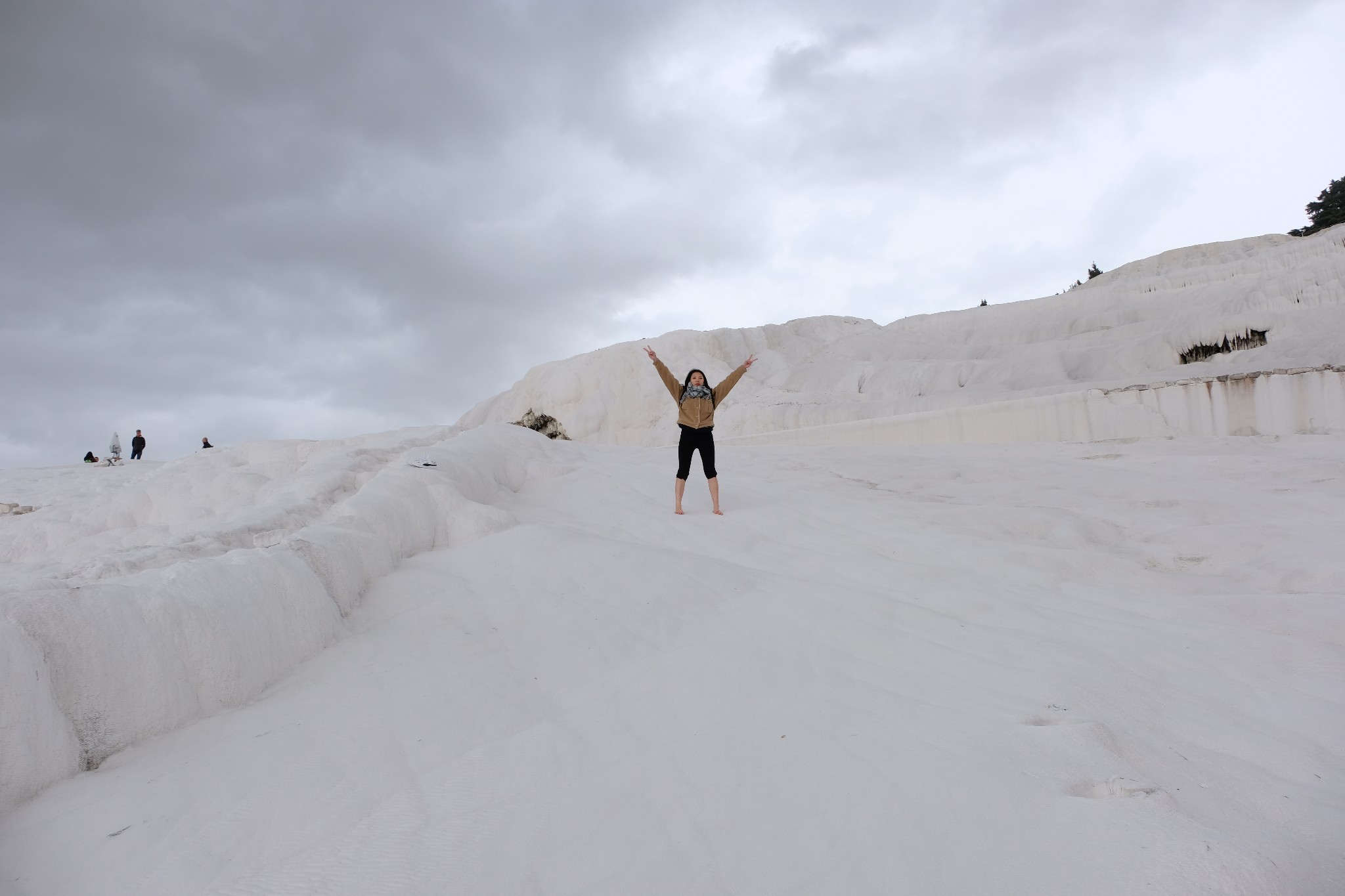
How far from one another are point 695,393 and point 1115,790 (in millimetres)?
4499

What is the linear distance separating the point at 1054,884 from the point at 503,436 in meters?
7.16

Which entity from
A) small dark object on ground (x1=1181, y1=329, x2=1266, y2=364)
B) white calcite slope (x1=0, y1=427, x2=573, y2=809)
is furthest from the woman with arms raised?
small dark object on ground (x1=1181, y1=329, x2=1266, y2=364)

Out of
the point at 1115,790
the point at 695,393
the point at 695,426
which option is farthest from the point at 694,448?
the point at 1115,790

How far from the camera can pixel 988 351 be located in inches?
939

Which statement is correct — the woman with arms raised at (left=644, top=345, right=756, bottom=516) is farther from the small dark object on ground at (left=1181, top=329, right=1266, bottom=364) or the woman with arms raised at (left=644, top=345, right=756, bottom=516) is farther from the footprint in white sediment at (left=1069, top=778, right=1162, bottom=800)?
the small dark object on ground at (left=1181, top=329, right=1266, bottom=364)

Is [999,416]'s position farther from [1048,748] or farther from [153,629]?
[153,629]

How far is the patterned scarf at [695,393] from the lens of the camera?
6184mm

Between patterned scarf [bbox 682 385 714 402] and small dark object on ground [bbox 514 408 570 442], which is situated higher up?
small dark object on ground [bbox 514 408 570 442]

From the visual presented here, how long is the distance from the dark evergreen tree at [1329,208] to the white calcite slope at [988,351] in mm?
8869

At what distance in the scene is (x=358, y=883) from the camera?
5.72ft

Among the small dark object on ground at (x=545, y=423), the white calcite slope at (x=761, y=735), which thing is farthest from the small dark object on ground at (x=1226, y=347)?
the small dark object on ground at (x=545, y=423)

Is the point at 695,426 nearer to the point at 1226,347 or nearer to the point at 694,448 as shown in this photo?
the point at 694,448

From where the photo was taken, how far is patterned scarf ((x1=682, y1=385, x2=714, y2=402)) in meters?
6.18

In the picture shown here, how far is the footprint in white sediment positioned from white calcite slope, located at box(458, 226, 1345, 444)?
44.5 feet
